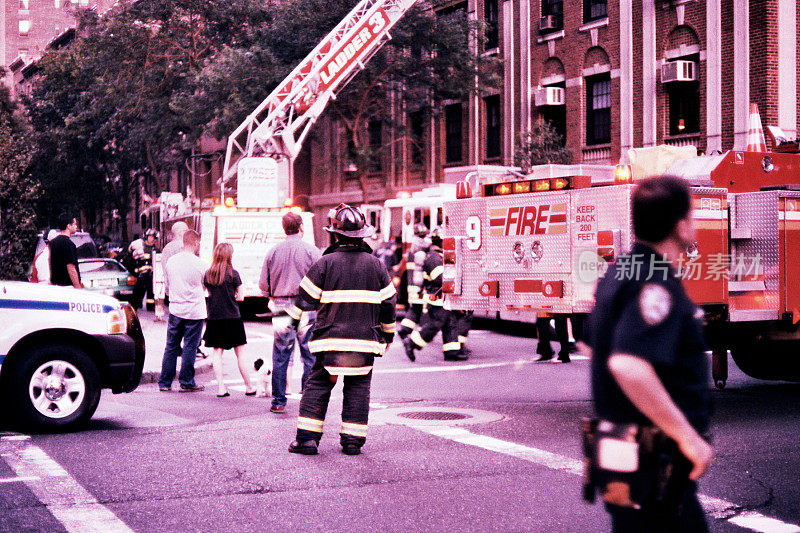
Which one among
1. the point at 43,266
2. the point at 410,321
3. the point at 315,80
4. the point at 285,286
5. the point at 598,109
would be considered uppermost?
the point at 315,80

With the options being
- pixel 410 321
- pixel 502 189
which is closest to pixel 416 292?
pixel 410 321

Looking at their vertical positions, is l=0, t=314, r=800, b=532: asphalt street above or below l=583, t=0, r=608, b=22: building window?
below

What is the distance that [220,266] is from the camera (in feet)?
36.2

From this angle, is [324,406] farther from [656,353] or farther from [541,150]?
[541,150]

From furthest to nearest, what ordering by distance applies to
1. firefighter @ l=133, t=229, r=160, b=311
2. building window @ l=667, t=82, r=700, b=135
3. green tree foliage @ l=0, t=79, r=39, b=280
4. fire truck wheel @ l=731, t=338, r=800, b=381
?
building window @ l=667, t=82, r=700, b=135
firefighter @ l=133, t=229, r=160, b=311
green tree foliage @ l=0, t=79, r=39, b=280
fire truck wheel @ l=731, t=338, r=800, b=381

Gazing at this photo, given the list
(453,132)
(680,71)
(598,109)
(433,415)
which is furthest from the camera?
(453,132)

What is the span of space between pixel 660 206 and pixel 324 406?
15.9ft

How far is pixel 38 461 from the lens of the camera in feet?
24.7

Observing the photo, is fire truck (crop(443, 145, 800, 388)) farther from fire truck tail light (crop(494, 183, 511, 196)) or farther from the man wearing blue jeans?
the man wearing blue jeans

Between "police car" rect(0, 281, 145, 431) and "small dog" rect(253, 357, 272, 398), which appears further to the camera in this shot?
"small dog" rect(253, 357, 272, 398)

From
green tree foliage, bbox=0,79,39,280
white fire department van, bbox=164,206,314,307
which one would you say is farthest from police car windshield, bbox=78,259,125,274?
white fire department van, bbox=164,206,314,307

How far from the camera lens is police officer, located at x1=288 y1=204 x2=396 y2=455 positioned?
7.70 metres

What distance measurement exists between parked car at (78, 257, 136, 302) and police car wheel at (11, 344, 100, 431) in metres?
17.0

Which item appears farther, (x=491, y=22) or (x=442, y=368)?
(x=491, y=22)
